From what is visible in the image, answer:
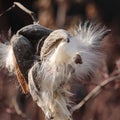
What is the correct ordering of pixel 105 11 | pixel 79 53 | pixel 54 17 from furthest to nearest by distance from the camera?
pixel 105 11 → pixel 54 17 → pixel 79 53

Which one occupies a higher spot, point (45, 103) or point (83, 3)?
point (83, 3)

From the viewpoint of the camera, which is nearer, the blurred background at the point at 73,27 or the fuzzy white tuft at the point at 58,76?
the fuzzy white tuft at the point at 58,76

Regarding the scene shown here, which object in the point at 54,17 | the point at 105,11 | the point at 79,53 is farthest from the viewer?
the point at 105,11

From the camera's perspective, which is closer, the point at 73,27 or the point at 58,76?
the point at 58,76

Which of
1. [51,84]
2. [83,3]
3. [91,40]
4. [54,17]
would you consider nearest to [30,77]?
[51,84]

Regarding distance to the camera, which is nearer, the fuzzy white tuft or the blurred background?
the fuzzy white tuft

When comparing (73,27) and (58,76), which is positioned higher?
(73,27)

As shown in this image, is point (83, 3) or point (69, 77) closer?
point (69, 77)

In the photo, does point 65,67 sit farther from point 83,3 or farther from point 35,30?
point 83,3
